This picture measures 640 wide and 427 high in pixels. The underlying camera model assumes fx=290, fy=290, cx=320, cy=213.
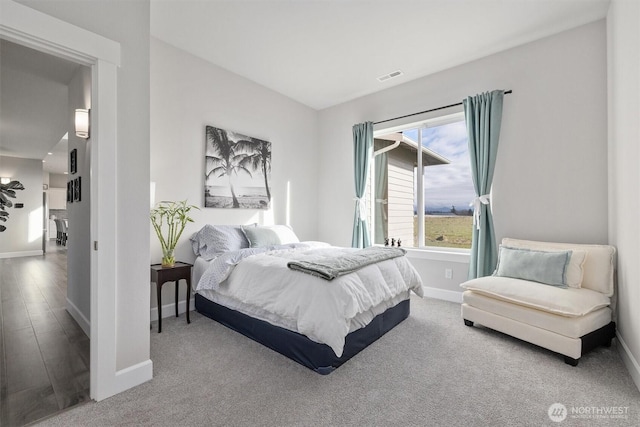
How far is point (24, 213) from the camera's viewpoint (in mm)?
7684

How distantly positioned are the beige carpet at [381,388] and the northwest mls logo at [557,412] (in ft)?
0.09

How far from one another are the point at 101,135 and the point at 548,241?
4088 millimetres

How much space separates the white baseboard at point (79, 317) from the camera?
2717mm

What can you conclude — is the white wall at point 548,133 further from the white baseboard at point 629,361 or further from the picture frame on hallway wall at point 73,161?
the picture frame on hallway wall at point 73,161

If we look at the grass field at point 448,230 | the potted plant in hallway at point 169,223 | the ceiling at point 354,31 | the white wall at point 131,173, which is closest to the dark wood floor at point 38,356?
the white wall at point 131,173

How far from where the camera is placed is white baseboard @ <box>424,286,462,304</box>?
3705 mm

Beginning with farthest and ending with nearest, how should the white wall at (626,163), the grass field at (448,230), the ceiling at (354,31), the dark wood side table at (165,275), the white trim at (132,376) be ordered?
the grass field at (448,230)
the dark wood side table at (165,275)
the ceiling at (354,31)
the white wall at (626,163)
the white trim at (132,376)

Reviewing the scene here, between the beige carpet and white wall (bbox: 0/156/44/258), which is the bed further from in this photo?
white wall (bbox: 0/156/44/258)

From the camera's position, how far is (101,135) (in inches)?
70.7

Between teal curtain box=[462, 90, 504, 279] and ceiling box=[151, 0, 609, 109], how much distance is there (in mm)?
660

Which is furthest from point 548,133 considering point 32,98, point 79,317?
point 32,98

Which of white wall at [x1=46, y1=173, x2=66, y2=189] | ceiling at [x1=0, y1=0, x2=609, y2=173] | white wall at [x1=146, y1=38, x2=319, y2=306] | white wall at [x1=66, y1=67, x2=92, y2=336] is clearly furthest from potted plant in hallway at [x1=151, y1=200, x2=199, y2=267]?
white wall at [x1=46, y1=173, x2=66, y2=189]

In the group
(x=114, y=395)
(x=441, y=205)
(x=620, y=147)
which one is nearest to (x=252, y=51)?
(x=441, y=205)

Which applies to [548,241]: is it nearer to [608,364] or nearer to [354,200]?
[608,364]
